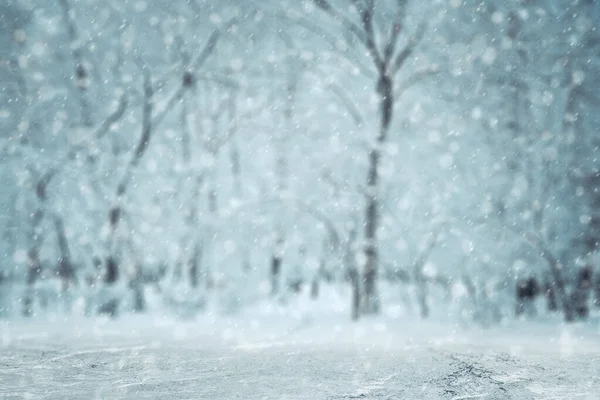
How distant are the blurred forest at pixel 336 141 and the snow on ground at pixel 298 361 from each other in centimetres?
200

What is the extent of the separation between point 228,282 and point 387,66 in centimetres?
621

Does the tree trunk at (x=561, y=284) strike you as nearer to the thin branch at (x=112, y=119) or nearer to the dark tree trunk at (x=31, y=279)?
the thin branch at (x=112, y=119)

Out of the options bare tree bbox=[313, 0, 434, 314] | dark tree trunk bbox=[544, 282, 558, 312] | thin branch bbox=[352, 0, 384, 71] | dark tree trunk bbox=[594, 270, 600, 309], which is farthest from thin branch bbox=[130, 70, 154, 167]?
dark tree trunk bbox=[594, 270, 600, 309]

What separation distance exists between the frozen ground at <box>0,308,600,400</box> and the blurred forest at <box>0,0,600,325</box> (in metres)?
2.26

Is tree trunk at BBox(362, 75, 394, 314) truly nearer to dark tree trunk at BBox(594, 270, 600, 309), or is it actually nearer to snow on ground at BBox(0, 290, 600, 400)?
snow on ground at BBox(0, 290, 600, 400)

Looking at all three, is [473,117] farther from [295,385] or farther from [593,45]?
[295,385]

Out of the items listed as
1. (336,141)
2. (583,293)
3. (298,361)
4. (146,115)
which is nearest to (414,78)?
(336,141)

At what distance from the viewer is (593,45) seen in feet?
37.3

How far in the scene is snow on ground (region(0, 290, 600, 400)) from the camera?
540 centimetres

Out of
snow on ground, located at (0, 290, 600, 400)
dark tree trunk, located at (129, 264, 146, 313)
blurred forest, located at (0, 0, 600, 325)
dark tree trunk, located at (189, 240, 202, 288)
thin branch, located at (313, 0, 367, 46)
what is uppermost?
thin branch, located at (313, 0, 367, 46)

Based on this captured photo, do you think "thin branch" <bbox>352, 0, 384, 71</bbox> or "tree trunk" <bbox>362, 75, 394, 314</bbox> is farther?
"thin branch" <bbox>352, 0, 384, 71</bbox>

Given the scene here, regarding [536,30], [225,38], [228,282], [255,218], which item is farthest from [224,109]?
[536,30]

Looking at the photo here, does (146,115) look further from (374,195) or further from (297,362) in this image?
(297,362)

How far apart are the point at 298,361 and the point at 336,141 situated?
663 centimetres
